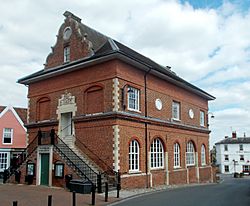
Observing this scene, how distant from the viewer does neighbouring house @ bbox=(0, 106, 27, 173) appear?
33.4m

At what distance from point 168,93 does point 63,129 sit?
8.84 metres

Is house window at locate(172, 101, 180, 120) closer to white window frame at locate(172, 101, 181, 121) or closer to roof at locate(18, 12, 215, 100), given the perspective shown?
white window frame at locate(172, 101, 181, 121)

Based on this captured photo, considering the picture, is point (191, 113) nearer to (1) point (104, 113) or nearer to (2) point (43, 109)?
(1) point (104, 113)

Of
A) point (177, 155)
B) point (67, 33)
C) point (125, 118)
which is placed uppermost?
point (67, 33)

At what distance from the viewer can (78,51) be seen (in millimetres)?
22609

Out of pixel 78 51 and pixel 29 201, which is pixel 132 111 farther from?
pixel 29 201

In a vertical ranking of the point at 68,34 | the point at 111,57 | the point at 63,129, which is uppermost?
the point at 68,34

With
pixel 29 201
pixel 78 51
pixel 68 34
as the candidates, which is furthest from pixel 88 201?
pixel 68 34

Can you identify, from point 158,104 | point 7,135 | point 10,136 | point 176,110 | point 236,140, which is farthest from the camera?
point 236,140

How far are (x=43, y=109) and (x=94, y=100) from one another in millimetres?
5892

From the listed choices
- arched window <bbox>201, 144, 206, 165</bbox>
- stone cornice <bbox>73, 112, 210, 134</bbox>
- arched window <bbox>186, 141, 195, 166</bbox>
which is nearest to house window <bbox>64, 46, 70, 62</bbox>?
stone cornice <bbox>73, 112, 210, 134</bbox>

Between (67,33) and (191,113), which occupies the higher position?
(67,33)

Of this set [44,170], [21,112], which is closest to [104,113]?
[44,170]

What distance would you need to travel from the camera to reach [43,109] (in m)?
25.0
